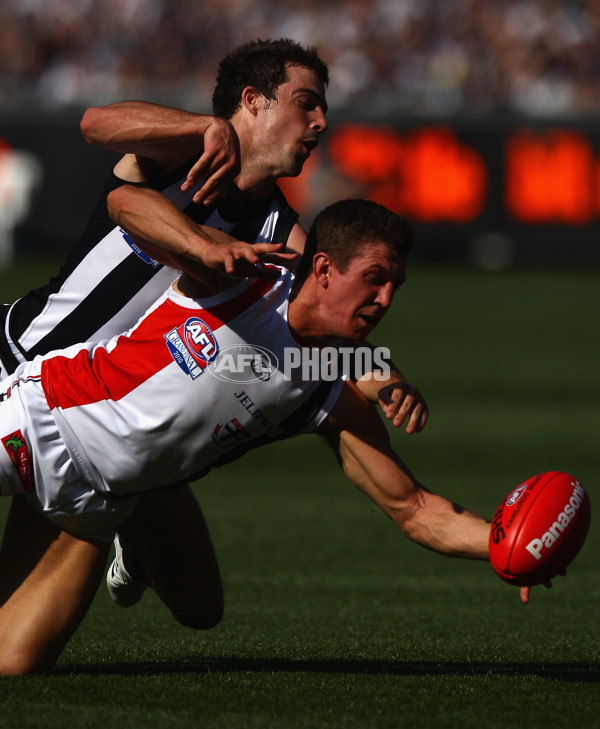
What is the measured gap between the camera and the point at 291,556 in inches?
311

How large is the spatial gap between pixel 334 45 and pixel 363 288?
21.2m

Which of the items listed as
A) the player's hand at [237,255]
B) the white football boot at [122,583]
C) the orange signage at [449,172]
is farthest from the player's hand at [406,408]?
the orange signage at [449,172]

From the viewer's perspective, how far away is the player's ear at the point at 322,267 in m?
4.54

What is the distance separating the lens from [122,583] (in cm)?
584

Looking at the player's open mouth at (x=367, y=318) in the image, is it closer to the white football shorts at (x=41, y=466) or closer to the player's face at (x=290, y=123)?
the player's face at (x=290, y=123)

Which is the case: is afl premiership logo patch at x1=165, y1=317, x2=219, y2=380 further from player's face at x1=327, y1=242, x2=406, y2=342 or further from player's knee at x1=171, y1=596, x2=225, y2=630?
player's knee at x1=171, y1=596, x2=225, y2=630

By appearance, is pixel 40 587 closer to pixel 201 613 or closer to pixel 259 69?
pixel 201 613

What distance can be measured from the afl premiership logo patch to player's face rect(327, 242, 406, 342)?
1.40 ft

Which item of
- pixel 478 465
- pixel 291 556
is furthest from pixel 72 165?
pixel 291 556

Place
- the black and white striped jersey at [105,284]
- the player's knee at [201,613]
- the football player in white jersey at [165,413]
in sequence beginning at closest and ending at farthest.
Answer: the football player in white jersey at [165,413] < the black and white striped jersey at [105,284] < the player's knee at [201,613]

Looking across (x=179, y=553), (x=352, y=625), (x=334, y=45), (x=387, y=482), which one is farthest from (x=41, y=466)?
(x=334, y=45)

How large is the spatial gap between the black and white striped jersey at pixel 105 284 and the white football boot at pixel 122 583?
106 centimetres

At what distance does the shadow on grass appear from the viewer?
5.06 meters

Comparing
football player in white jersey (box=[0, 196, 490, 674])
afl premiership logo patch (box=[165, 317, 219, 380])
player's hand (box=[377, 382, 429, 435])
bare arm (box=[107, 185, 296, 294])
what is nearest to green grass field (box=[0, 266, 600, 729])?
football player in white jersey (box=[0, 196, 490, 674])
